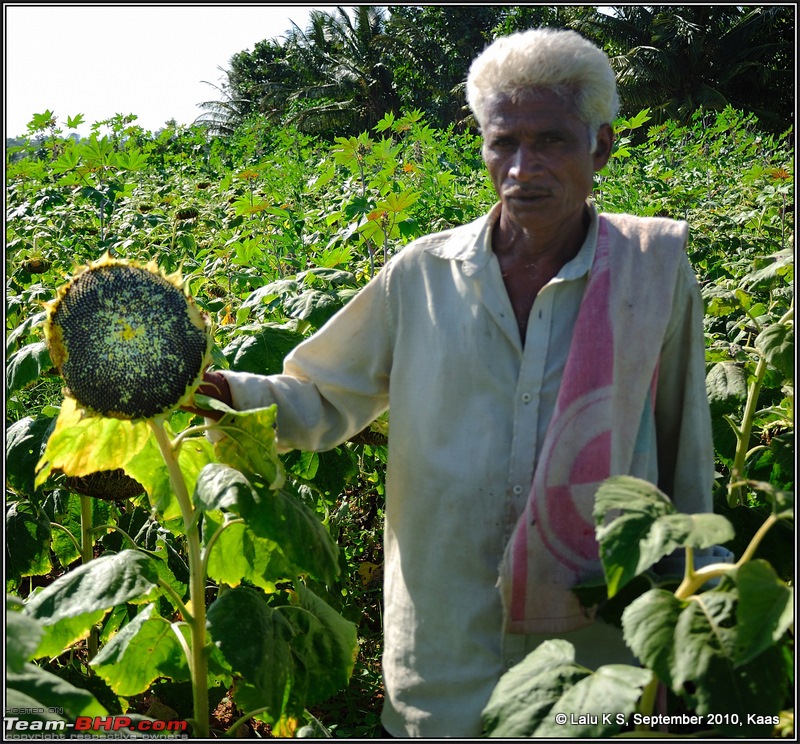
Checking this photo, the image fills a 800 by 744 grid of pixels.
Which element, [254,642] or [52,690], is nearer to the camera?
[52,690]

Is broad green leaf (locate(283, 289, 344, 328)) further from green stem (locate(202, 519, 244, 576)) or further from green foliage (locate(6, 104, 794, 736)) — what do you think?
green stem (locate(202, 519, 244, 576))

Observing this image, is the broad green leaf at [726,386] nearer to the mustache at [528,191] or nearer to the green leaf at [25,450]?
the mustache at [528,191]

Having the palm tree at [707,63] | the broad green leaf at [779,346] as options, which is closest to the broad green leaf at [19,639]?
the broad green leaf at [779,346]

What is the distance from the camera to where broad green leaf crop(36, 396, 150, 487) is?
1.44 metres

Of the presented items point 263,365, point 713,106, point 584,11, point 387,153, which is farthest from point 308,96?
point 263,365

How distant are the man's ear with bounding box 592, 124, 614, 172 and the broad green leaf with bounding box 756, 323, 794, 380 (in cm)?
54

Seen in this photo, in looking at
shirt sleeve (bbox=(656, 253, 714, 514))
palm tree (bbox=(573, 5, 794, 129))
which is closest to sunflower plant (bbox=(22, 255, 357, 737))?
shirt sleeve (bbox=(656, 253, 714, 514))

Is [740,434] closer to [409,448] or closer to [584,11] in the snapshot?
Answer: [409,448]

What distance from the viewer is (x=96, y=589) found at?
4.63ft

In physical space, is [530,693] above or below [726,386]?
below

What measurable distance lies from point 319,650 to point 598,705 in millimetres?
738

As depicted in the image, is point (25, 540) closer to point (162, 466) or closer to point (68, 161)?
point (162, 466)

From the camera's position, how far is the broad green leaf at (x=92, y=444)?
1.44 metres

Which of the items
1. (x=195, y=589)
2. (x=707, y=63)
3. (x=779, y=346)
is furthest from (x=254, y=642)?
(x=707, y=63)
